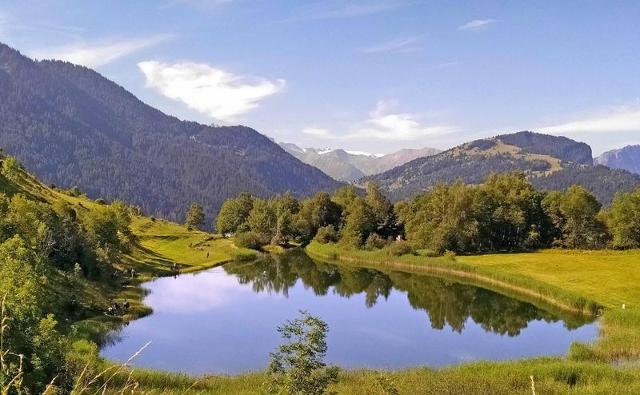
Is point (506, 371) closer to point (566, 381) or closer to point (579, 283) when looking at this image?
point (566, 381)

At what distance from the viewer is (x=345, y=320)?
68375 mm

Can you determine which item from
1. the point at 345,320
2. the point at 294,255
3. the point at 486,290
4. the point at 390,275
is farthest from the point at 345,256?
the point at 345,320

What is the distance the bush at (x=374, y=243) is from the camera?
12900cm

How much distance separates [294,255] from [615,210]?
7442 centimetres

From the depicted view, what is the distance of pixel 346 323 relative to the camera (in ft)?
218

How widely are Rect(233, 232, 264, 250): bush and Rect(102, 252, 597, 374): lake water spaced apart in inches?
1436

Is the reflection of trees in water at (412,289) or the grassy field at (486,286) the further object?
the reflection of trees in water at (412,289)

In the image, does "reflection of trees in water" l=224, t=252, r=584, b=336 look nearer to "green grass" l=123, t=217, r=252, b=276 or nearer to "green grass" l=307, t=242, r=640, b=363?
"green grass" l=307, t=242, r=640, b=363

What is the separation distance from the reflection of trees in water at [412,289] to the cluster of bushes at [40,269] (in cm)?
2634

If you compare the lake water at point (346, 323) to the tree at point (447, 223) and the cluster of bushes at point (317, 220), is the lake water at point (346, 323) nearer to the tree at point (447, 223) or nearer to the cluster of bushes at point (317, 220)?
the tree at point (447, 223)

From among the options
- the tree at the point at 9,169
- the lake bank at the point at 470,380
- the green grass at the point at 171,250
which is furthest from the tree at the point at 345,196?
the lake bank at the point at 470,380

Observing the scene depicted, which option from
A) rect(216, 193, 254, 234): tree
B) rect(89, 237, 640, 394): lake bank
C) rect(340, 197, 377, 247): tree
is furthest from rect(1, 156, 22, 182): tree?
rect(89, 237, 640, 394): lake bank

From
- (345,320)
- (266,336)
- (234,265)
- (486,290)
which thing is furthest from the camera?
(234,265)

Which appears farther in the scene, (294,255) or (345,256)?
(294,255)
